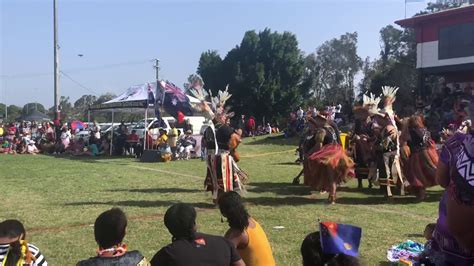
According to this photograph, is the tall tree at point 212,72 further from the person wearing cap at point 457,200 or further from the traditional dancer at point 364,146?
the person wearing cap at point 457,200

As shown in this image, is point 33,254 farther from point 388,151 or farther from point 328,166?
point 388,151

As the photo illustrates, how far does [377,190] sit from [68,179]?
842cm

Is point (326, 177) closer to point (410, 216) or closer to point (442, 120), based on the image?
point (410, 216)

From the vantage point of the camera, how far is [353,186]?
13492mm

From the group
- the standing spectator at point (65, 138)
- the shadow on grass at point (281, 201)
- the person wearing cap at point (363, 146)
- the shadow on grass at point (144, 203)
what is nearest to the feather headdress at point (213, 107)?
the shadow on grass at point (144, 203)

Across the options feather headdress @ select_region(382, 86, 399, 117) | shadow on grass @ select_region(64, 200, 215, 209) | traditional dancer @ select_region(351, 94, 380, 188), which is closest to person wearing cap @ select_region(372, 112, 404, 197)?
feather headdress @ select_region(382, 86, 399, 117)

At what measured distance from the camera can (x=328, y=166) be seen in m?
10.3

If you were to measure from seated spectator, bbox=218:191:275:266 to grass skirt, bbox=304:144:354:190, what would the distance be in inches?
233

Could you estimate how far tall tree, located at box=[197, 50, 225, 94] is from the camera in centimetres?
5088

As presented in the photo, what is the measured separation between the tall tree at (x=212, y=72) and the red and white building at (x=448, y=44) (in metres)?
22.1

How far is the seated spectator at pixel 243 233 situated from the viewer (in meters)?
4.47

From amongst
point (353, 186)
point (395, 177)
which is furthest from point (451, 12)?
point (395, 177)

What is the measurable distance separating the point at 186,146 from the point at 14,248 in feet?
62.6

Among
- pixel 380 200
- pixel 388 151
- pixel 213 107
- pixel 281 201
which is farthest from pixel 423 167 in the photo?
pixel 213 107
